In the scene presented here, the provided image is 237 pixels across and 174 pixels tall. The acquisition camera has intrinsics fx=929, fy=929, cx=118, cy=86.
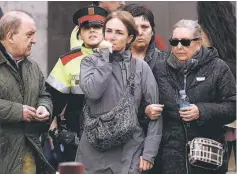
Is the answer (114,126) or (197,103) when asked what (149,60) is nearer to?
(197,103)

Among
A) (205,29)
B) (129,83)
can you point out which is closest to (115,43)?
(129,83)

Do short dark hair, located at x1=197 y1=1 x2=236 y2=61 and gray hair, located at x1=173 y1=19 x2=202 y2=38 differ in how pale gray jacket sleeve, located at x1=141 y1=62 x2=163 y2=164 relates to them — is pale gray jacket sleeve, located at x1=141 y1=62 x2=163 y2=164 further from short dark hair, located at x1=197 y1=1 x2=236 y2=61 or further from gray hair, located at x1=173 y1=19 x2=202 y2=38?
short dark hair, located at x1=197 y1=1 x2=236 y2=61

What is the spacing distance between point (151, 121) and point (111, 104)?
0.43 meters

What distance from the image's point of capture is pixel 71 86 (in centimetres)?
805

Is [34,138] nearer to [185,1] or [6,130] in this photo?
[6,130]

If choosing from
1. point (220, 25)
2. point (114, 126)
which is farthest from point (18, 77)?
point (220, 25)

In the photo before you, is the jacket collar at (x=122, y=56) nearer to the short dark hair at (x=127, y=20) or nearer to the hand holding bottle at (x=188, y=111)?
the short dark hair at (x=127, y=20)

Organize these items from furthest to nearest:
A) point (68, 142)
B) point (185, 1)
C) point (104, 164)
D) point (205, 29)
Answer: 1. point (185, 1)
2. point (205, 29)
3. point (68, 142)
4. point (104, 164)

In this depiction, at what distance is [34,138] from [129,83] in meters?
0.90

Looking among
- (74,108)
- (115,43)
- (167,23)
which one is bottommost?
(74,108)

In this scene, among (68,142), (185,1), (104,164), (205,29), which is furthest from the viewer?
(185,1)

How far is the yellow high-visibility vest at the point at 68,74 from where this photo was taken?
804 cm

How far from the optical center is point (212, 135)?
7.67m

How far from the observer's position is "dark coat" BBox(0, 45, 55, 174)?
24.0 feet
